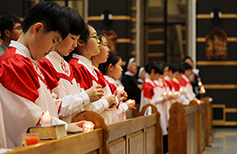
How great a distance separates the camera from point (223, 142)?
9.23 m

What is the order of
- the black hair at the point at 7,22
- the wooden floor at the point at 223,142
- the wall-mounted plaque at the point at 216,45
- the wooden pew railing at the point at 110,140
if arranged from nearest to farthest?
the wooden pew railing at the point at 110,140 → the black hair at the point at 7,22 → the wooden floor at the point at 223,142 → the wall-mounted plaque at the point at 216,45

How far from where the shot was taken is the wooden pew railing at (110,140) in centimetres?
189

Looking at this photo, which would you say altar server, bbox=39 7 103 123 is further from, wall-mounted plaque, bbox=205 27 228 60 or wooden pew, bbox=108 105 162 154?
wall-mounted plaque, bbox=205 27 228 60

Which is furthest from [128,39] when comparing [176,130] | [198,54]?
[176,130]

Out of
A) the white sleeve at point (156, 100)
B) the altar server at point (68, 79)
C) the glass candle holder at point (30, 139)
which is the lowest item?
the white sleeve at point (156, 100)

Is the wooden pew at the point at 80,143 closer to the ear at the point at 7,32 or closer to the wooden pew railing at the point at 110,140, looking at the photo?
the wooden pew railing at the point at 110,140

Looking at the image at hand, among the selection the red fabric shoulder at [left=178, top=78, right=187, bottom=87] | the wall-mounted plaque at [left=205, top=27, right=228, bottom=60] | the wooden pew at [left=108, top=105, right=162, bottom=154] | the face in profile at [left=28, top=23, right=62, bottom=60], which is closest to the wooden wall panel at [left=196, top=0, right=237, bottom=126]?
the wall-mounted plaque at [left=205, top=27, right=228, bottom=60]

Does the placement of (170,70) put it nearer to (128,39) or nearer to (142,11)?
(128,39)

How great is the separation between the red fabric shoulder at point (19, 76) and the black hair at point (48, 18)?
0.24 m

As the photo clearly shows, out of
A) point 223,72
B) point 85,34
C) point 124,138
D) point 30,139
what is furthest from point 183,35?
point 30,139

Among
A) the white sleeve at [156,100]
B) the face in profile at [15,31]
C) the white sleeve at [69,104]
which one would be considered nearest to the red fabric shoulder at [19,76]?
the white sleeve at [69,104]

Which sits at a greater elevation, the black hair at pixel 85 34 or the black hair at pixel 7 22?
the black hair at pixel 7 22

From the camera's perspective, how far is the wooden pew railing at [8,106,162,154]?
1886 mm

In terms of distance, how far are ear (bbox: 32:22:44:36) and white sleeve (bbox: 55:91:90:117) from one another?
598 millimetres
